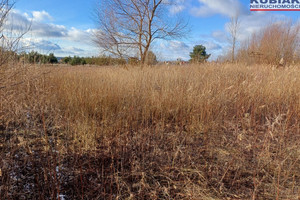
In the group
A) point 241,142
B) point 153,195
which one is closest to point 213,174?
point 153,195

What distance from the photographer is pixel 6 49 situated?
254 centimetres

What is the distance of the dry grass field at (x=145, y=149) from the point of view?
1.38m

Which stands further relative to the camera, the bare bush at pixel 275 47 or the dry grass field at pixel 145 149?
the bare bush at pixel 275 47

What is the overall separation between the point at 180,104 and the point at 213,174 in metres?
1.39

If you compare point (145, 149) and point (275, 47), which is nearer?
point (145, 149)

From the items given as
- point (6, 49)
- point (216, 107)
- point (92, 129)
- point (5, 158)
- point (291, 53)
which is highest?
point (291, 53)

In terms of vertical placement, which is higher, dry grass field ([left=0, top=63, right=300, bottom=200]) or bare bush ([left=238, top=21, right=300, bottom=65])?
bare bush ([left=238, top=21, right=300, bottom=65])

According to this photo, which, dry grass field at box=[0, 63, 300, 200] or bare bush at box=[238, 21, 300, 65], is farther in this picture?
bare bush at box=[238, 21, 300, 65]

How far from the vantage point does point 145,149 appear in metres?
1.94

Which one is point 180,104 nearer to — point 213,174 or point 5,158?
point 213,174

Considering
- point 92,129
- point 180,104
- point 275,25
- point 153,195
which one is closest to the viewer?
point 153,195

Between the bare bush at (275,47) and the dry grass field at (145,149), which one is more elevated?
the bare bush at (275,47)

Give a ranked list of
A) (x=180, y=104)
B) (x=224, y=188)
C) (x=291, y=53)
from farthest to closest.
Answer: (x=291, y=53) < (x=180, y=104) < (x=224, y=188)

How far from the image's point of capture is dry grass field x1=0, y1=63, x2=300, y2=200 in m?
1.38
